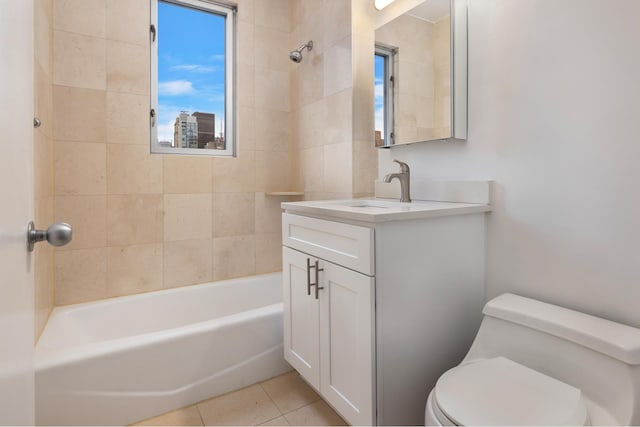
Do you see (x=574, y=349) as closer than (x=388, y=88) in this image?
Yes

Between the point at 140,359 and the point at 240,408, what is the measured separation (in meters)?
0.51

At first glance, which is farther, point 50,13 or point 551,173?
point 50,13

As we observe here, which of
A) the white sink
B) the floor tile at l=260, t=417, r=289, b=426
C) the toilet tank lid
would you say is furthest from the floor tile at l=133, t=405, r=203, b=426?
the toilet tank lid

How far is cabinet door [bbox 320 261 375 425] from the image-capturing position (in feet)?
3.70

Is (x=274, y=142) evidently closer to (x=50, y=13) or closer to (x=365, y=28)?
(x=365, y=28)

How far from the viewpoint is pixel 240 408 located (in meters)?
1.60

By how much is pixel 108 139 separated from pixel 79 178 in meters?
0.28

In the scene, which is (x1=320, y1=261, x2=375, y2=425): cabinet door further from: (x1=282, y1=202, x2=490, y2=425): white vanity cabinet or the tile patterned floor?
the tile patterned floor

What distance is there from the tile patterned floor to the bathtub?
47 millimetres

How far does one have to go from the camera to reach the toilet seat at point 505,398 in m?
0.81


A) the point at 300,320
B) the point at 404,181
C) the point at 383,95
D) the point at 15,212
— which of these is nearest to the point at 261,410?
the point at 300,320

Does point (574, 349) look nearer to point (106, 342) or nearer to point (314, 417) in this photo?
point (314, 417)

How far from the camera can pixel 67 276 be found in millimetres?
1978

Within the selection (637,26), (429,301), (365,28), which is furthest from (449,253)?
(365,28)
